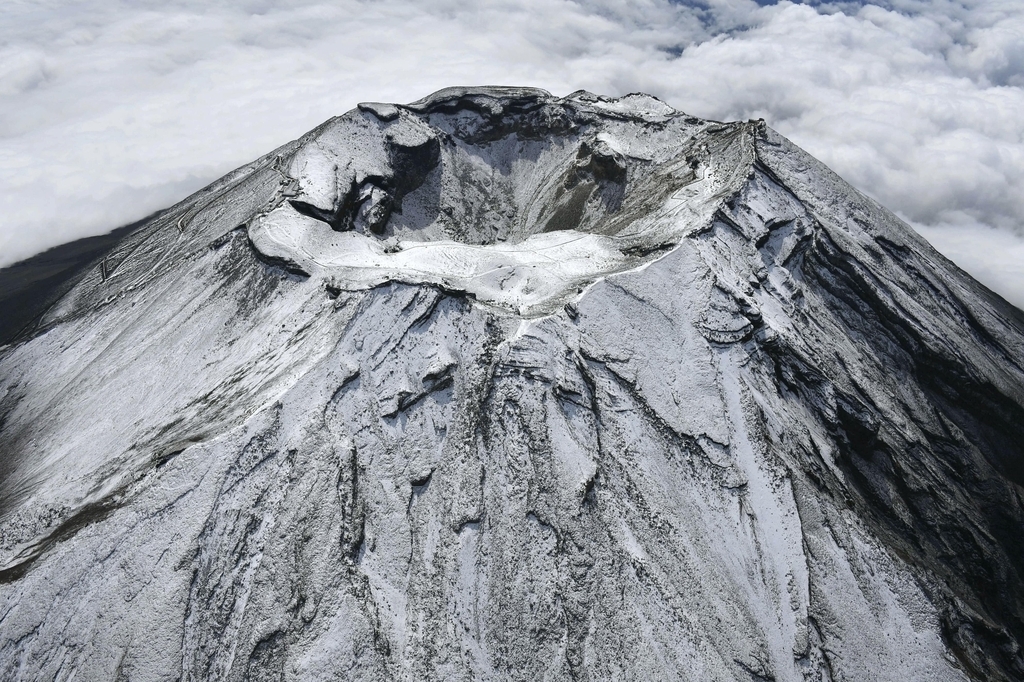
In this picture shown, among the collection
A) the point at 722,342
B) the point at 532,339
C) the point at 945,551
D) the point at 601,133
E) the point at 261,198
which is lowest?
the point at 945,551

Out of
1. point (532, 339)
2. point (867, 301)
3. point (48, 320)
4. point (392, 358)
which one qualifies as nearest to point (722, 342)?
point (532, 339)

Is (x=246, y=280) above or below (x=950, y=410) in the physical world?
above

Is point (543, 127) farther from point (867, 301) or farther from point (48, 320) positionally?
point (48, 320)

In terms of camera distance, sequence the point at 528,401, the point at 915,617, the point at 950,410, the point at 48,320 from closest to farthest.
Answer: the point at 915,617, the point at 528,401, the point at 950,410, the point at 48,320

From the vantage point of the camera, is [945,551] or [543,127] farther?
[543,127]

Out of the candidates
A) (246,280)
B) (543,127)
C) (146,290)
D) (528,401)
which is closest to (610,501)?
(528,401)

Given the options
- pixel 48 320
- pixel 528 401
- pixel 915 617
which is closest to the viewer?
A: pixel 915 617
